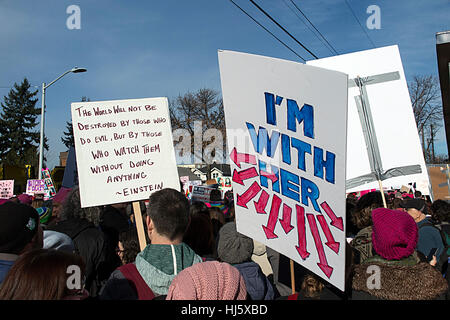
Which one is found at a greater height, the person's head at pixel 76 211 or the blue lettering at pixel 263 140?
the blue lettering at pixel 263 140

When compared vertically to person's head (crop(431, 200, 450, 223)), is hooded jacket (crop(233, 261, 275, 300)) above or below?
below

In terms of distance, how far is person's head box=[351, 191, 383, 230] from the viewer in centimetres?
381

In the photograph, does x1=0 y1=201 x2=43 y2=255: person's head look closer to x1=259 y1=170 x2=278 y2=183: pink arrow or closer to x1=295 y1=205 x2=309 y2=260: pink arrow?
x1=259 y1=170 x2=278 y2=183: pink arrow

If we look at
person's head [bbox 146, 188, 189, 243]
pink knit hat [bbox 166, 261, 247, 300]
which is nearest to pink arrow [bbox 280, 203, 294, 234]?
person's head [bbox 146, 188, 189, 243]

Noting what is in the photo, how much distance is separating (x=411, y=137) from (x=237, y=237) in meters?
2.41

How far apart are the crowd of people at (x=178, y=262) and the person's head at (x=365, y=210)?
48 centimetres

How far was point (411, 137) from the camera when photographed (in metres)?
4.11

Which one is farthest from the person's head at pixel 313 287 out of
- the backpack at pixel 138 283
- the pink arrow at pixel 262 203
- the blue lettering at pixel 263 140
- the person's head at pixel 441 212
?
the person's head at pixel 441 212

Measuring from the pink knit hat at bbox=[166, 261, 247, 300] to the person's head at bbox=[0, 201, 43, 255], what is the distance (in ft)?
3.25

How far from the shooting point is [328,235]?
1991 mm

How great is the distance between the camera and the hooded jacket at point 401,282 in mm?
2025

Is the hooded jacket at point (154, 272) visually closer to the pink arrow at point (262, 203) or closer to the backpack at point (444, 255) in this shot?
Answer: the pink arrow at point (262, 203)

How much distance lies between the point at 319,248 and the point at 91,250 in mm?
2067

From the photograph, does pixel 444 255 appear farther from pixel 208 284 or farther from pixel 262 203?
pixel 208 284
